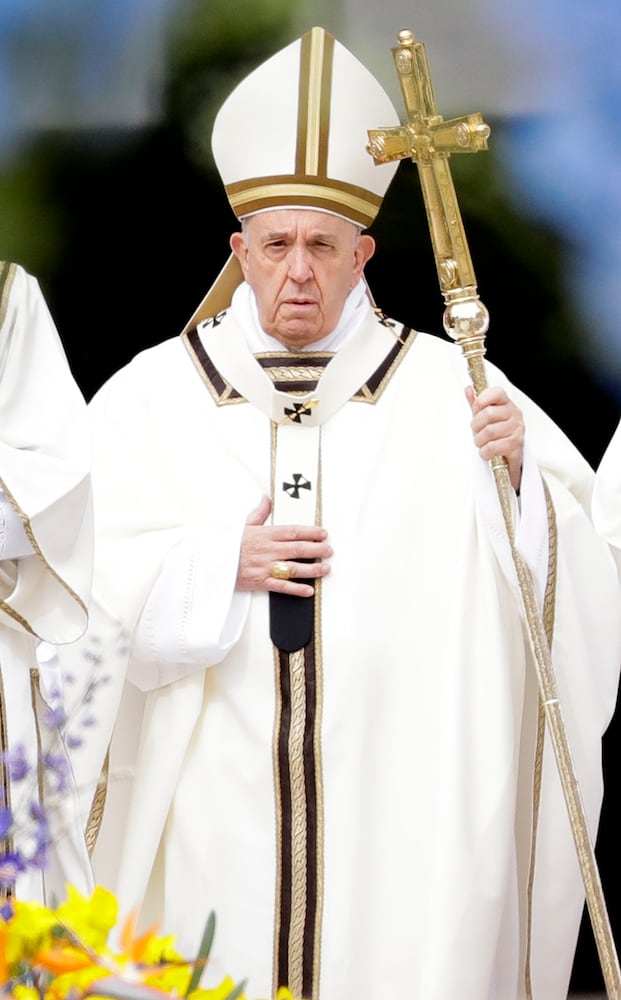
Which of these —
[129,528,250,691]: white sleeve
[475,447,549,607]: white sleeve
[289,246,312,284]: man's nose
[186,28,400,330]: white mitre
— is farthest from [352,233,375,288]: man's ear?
[129,528,250,691]: white sleeve

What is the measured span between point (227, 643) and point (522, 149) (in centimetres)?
211

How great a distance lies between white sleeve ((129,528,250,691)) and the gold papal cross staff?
772 mm

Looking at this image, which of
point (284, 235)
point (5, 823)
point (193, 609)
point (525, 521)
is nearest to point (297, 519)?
point (193, 609)

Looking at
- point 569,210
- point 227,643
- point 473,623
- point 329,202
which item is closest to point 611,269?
point 569,210

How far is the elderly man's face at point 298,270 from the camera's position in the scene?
188 inches

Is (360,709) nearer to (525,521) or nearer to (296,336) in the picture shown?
(525,521)

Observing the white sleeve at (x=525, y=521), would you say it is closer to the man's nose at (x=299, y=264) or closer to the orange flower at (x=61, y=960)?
the man's nose at (x=299, y=264)

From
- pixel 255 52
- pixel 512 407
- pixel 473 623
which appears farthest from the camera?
pixel 255 52

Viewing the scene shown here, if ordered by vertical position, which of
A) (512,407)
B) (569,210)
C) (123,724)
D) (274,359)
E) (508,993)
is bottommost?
(508,993)

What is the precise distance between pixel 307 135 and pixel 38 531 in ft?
5.45

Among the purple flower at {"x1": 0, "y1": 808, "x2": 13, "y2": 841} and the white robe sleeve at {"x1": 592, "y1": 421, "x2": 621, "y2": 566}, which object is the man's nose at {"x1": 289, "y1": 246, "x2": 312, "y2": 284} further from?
the purple flower at {"x1": 0, "y1": 808, "x2": 13, "y2": 841}

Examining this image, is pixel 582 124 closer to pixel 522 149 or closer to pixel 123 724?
pixel 522 149

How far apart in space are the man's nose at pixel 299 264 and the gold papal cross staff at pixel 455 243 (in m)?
0.53

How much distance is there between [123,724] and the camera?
4.79m
